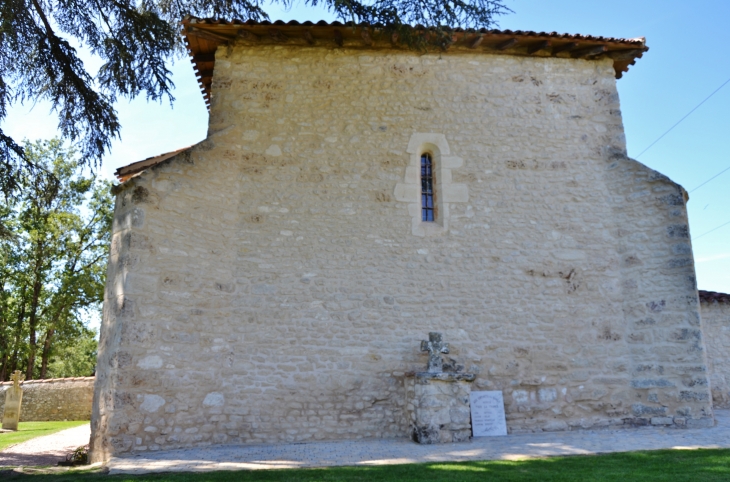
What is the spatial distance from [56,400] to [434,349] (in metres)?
10.5

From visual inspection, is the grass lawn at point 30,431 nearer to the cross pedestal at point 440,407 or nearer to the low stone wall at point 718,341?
the cross pedestal at point 440,407

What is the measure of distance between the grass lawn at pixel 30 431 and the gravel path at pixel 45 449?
0.26 meters

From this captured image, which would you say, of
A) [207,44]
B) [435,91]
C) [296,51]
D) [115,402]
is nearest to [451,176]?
[435,91]

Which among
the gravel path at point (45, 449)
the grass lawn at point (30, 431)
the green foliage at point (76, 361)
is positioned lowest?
the grass lawn at point (30, 431)

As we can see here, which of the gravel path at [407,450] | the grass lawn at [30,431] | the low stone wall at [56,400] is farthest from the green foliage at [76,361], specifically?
the gravel path at [407,450]

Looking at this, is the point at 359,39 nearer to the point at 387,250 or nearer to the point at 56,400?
the point at 387,250

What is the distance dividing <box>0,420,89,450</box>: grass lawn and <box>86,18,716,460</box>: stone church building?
4428 millimetres

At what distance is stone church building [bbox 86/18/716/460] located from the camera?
678cm

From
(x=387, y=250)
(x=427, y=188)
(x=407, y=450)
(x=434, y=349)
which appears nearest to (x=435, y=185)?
(x=427, y=188)

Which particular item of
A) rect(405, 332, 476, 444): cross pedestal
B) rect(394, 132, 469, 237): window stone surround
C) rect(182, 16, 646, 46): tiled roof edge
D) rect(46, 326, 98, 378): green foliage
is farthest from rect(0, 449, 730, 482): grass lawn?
rect(46, 326, 98, 378): green foliage

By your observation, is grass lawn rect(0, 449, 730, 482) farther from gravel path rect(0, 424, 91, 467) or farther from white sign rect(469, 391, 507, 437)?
gravel path rect(0, 424, 91, 467)

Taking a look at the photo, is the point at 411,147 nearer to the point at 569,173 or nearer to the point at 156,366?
the point at 569,173

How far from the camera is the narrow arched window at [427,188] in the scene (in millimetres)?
8023

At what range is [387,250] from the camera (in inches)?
300
